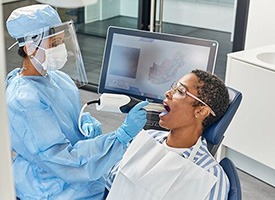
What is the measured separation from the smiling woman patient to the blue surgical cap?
0.55 meters

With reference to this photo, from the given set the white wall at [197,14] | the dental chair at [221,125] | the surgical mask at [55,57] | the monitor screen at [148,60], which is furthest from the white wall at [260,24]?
the surgical mask at [55,57]

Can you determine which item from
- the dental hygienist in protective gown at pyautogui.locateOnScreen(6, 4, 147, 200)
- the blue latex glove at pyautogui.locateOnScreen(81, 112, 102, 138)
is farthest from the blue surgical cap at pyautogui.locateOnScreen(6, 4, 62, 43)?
the blue latex glove at pyautogui.locateOnScreen(81, 112, 102, 138)

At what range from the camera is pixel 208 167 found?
4.97ft

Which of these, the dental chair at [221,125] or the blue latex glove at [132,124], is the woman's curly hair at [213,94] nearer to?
the dental chair at [221,125]

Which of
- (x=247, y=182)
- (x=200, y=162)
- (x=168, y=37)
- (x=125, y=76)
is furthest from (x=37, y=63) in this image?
(x=247, y=182)

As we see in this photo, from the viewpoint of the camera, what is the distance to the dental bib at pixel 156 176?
4.86 ft

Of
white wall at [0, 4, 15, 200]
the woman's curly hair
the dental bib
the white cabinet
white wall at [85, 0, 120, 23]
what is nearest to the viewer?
white wall at [0, 4, 15, 200]

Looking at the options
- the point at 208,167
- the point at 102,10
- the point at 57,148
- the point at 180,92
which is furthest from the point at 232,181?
the point at 102,10

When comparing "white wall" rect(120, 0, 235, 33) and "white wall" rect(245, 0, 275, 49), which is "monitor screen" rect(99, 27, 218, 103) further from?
"white wall" rect(120, 0, 235, 33)

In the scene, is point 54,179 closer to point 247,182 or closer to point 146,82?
point 146,82

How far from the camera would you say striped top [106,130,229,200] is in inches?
56.1

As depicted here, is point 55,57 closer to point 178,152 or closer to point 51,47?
point 51,47

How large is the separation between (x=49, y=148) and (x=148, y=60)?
61cm

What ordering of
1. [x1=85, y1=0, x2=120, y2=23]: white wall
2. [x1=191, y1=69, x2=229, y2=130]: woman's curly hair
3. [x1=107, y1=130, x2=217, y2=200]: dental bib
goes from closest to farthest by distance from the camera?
[x1=107, y1=130, x2=217, y2=200]: dental bib < [x1=191, y1=69, x2=229, y2=130]: woman's curly hair < [x1=85, y1=0, x2=120, y2=23]: white wall
